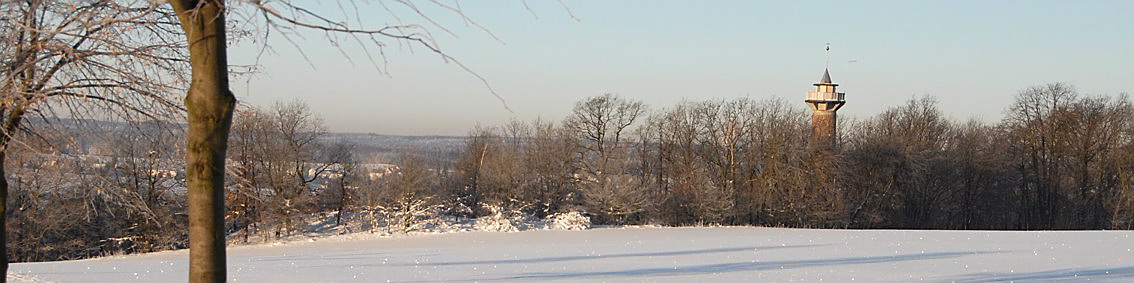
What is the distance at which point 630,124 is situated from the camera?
134ft

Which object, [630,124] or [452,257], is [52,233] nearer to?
[452,257]

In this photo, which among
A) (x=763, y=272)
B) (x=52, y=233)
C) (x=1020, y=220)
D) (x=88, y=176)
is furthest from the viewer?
(x=1020, y=220)

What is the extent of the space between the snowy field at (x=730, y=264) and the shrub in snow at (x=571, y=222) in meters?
12.3

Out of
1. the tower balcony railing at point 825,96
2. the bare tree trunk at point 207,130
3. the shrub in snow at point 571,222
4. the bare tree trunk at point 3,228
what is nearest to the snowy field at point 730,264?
the bare tree trunk at point 3,228

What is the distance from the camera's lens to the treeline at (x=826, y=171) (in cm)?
3650

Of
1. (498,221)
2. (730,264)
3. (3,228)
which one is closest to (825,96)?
(498,221)

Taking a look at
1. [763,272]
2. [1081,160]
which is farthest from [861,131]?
[763,272]

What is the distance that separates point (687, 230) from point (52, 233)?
62.6ft

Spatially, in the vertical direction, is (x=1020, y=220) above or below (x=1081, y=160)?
below

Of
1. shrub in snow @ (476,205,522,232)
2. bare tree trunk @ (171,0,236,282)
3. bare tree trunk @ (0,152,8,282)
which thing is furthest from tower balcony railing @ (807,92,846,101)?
bare tree trunk @ (171,0,236,282)

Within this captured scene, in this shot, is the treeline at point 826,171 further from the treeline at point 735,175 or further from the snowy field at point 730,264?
the snowy field at point 730,264

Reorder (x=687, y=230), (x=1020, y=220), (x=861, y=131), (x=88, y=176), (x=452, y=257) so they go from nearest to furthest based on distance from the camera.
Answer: (x=88, y=176), (x=452, y=257), (x=687, y=230), (x=1020, y=220), (x=861, y=131)

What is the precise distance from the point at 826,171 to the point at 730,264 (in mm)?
23082

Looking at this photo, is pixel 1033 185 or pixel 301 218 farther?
pixel 1033 185
